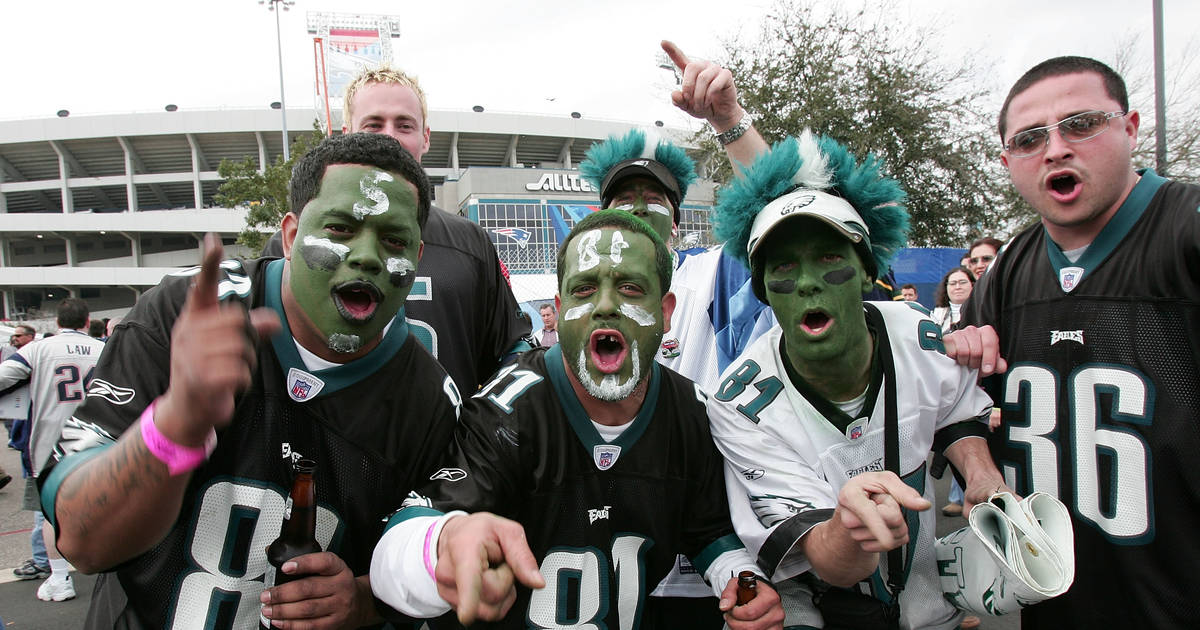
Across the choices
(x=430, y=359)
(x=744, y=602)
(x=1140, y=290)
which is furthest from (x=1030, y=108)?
(x=430, y=359)

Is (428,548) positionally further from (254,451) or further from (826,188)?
(826,188)

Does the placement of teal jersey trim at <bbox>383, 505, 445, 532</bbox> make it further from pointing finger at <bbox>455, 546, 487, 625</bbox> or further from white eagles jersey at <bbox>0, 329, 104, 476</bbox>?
white eagles jersey at <bbox>0, 329, 104, 476</bbox>

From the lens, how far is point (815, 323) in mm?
2309

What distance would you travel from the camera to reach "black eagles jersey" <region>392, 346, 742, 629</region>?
2.12 meters

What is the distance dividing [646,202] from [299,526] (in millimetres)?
2380

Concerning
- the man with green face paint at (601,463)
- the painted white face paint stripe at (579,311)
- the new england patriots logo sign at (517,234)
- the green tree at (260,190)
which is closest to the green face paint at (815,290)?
the man with green face paint at (601,463)

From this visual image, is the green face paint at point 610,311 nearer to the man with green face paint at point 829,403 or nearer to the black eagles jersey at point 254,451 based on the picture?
the man with green face paint at point 829,403

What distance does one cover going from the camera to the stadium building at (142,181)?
47562 mm

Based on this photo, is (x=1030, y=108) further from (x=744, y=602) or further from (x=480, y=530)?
(x=480, y=530)

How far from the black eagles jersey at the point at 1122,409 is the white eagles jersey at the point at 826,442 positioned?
26 centimetres

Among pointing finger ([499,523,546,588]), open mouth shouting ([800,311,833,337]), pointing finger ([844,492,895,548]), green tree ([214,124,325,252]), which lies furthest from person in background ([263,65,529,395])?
green tree ([214,124,325,252])

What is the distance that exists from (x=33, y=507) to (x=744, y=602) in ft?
22.7

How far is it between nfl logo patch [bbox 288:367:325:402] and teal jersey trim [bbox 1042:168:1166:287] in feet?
8.93

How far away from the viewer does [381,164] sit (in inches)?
84.8
